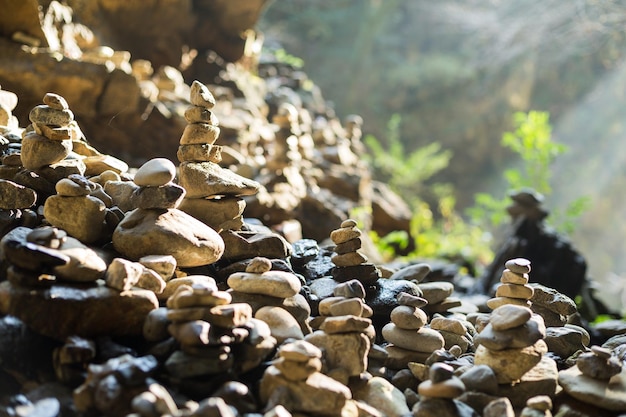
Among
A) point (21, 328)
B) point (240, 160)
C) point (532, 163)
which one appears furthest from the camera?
point (532, 163)

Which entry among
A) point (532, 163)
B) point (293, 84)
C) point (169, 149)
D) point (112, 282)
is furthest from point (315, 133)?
point (112, 282)

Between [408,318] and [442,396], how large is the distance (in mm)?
816

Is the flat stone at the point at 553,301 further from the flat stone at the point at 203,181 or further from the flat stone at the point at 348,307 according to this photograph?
the flat stone at the point at 203,181

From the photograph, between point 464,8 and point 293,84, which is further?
point 464,8

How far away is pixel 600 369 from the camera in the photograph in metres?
2.88

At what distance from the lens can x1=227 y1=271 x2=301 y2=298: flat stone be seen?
127 inches

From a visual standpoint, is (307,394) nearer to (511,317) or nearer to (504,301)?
(511,317)

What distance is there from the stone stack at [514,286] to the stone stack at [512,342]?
65 cm

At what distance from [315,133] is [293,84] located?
201 centimetres

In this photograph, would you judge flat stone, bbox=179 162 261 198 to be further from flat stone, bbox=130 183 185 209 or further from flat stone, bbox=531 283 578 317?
flat stone, bbox=531 283 578 317

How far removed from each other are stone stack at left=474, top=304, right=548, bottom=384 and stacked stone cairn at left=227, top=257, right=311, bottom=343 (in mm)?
1083

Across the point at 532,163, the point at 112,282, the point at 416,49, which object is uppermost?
the point at 416,49

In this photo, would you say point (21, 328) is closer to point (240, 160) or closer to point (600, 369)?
point (600, 369)

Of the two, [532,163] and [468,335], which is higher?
[532,163]
